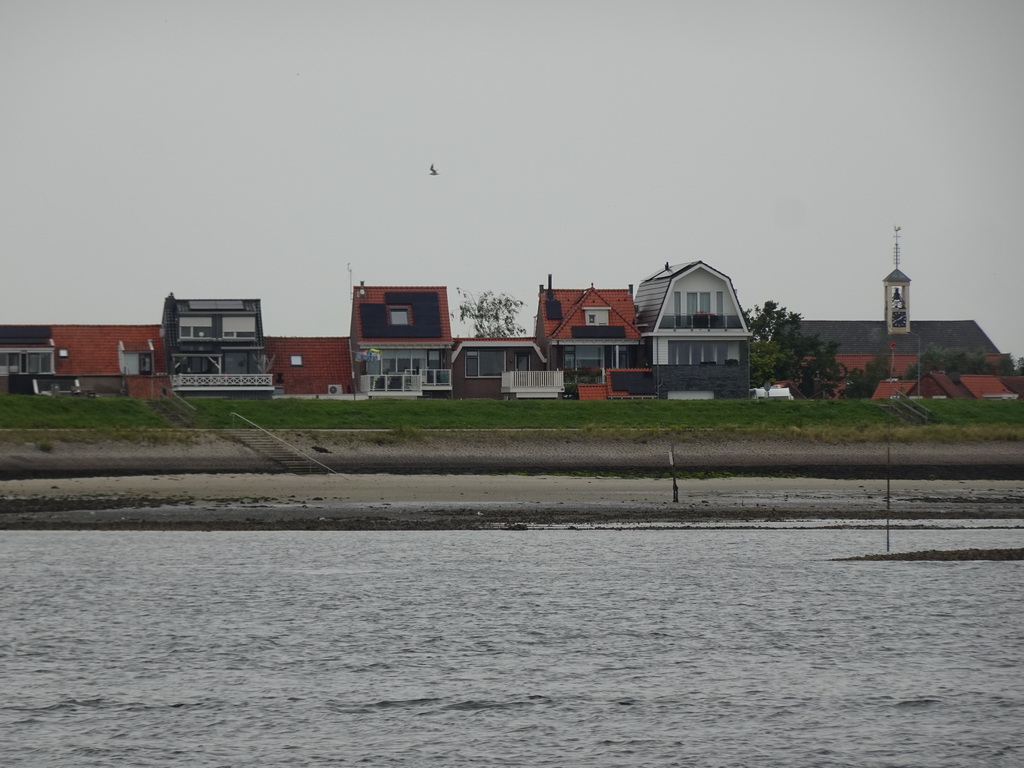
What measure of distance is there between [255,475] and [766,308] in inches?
1984

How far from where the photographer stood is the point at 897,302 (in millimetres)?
147500

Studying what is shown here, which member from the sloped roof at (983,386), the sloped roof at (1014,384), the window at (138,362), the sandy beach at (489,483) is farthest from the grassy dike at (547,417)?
the sloped roof at (1014,384)

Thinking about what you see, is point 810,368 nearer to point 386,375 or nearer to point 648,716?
point 386,375

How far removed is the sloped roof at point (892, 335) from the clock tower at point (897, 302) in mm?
938

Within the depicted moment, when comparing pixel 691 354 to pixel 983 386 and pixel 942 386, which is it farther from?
pixel 983 386

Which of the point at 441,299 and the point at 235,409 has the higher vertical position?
the point at 441,299

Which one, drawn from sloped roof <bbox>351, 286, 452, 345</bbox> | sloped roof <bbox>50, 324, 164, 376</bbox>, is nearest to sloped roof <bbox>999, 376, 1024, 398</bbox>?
sloped roof <bbox>351, 286, 452, 345</bbox>

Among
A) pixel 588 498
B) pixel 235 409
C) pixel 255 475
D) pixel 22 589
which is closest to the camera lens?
pixel 22 589

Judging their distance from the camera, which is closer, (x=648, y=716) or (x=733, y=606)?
(x=648, y=716)

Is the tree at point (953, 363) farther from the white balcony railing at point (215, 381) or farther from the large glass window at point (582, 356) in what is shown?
the white balcony railing at point (215, 381)

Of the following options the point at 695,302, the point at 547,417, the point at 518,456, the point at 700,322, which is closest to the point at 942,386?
the point at 695,302

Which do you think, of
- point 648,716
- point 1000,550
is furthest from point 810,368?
point 648,716

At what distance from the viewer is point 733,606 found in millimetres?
25312

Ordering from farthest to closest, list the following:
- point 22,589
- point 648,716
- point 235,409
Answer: point 235,409, point 22,589, point 648,716
